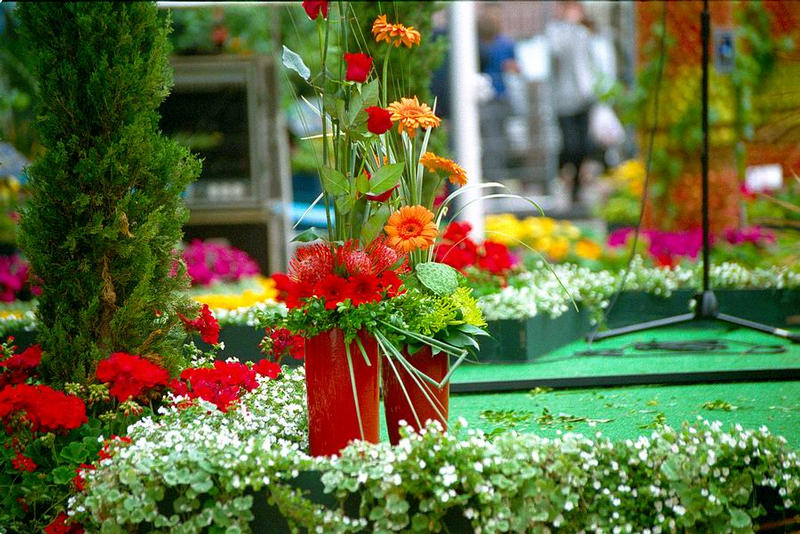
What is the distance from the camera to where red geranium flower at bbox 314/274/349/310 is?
2256mm

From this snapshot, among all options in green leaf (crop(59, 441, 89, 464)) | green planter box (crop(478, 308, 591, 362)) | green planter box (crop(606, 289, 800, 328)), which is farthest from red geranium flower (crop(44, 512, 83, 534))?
green planter box (crop(606, 289, 800, 328))

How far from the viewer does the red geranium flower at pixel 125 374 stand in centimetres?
246

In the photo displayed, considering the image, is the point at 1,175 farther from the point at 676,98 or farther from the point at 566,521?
the point at 566,521

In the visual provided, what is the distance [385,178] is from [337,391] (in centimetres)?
53

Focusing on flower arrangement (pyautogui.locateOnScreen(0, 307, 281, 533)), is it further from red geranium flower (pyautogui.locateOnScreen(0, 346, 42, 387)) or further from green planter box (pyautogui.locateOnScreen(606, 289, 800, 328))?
green planter box (pyautogui.locateOnScreen(606, 289, 800, 328))

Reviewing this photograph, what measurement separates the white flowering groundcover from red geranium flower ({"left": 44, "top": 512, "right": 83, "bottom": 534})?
0.22 feet

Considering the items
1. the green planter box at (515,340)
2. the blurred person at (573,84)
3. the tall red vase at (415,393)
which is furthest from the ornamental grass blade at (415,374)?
the blurred person at (573,84)

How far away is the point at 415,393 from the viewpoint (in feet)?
8.20

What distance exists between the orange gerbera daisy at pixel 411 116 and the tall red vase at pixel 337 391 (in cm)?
53

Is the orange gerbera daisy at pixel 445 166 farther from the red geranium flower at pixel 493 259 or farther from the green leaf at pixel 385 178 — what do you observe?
the red geranium flower at pixel 493 259

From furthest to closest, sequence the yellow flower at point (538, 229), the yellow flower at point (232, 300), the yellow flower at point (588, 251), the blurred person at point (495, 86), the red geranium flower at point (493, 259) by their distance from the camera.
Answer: the blurred person at point (495, 86) → the yellow flower at point (538, 229) → the yellow flower at point (588, 251) → the yellow flower at point (232, 300) → the red geranium flower at point (493, 259)

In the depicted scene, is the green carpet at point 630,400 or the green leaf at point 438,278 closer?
the green leaf at point 438,278

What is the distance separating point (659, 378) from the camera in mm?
3531

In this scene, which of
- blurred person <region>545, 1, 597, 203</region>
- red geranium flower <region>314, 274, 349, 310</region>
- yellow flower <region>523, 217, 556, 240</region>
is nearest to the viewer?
red geranium flower <region>314, 274, 349, 310</region>
